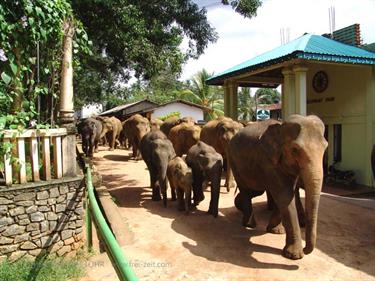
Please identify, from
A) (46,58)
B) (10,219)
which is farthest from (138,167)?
(10,219)

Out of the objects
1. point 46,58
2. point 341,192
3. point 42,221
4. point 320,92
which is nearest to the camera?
point 42,221

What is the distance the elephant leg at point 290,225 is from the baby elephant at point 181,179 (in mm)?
2361

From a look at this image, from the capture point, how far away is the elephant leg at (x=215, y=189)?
7242mm

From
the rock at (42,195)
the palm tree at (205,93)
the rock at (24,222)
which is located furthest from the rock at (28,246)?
the palm tree at (205,93)

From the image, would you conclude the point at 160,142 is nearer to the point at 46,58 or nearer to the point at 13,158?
the point at 46,58

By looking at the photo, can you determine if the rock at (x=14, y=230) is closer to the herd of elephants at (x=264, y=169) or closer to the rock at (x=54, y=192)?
the rock at (x=54, y=192)

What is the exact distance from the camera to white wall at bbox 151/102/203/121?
29344 mm

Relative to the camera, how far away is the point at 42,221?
5797mm

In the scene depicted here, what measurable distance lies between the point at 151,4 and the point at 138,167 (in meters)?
5.95

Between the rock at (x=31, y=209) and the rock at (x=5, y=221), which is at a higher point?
the rock at (x=31, y=209)

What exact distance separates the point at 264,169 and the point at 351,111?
9.74 meters

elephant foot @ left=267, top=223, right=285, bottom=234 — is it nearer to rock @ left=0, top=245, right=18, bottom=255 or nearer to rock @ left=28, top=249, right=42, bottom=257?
rock @ left=28, top=249, right=42, bottom=257

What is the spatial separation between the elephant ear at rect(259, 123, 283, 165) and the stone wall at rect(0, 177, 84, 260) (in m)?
3.16

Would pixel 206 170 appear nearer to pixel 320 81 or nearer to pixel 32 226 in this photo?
pixel 32 226
